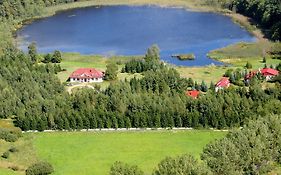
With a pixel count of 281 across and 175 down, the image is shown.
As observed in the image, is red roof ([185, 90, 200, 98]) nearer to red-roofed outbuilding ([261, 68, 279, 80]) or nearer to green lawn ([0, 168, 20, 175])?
red-roofed outbuilding ([261, 68, 279, 80])

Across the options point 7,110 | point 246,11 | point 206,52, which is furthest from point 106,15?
point 7,110

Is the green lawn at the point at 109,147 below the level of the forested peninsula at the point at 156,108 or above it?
below

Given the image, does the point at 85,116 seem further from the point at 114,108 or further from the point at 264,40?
the point at 264,40

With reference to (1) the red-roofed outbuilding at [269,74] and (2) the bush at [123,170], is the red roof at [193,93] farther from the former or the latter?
(2) the bush at [123,170]

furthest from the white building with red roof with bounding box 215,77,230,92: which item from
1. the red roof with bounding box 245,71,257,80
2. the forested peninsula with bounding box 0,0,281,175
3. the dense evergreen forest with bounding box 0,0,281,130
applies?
the red roof with bounding box 245,71,257,80

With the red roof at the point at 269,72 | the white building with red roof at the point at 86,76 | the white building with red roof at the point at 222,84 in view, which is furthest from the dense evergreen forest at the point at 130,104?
the red roof at the point at 269,72
